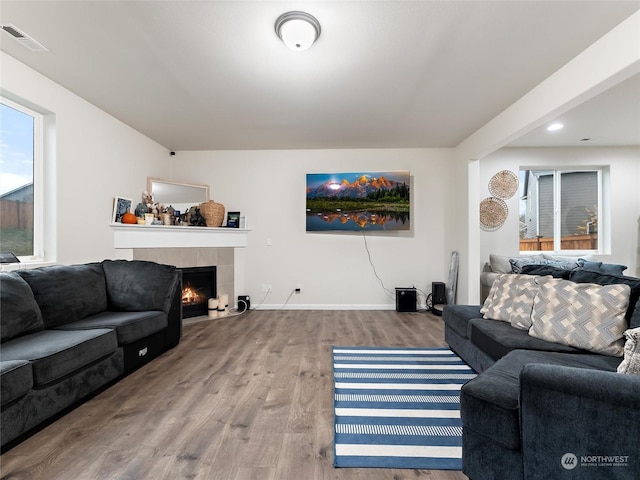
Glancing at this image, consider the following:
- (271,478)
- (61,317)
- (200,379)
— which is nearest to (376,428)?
(271,478)

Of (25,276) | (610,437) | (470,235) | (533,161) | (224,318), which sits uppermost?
(533,161)

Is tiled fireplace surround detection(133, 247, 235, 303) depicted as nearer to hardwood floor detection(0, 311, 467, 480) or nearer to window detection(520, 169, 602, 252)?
hardwood floor detection(0, 311, 467, 480)

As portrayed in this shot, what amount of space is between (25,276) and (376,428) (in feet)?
9.14

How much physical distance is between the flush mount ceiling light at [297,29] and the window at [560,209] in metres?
4.63

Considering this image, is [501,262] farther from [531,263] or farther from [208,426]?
[208,426]

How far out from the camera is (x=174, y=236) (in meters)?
4.22

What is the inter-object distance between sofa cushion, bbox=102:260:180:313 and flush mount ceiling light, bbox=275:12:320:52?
7.87 feet

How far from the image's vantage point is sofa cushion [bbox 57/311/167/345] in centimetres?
241

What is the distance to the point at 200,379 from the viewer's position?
2471mm

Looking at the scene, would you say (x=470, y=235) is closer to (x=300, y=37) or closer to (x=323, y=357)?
(x=323, y=357)

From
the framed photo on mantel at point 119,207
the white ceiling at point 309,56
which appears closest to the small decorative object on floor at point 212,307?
the framed photo on mantel at point 119,207

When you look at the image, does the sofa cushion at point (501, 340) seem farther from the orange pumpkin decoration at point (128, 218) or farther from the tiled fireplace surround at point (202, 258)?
the orange pumpkin decoration at point (128, 218)

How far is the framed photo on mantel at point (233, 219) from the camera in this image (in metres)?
4.93

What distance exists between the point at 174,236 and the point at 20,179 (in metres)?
1.67
